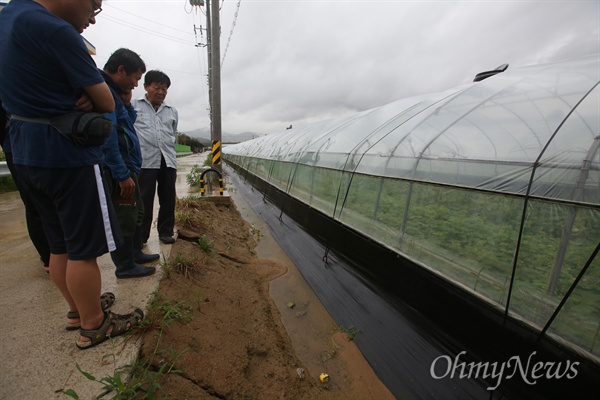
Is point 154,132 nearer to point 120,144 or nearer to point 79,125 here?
point 120,144

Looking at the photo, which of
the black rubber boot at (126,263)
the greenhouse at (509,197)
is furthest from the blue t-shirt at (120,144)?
the greenhouse at (509,197)

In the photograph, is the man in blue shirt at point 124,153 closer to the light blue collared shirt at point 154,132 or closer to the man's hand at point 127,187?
the man's hand at point 127,187

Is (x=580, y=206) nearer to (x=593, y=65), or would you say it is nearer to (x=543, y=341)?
(x=543, y=341)

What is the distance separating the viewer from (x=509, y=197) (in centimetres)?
197

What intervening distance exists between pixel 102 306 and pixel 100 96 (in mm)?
1455

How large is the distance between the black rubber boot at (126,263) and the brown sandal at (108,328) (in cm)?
67

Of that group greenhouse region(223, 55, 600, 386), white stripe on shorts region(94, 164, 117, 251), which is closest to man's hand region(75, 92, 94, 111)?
white stripe on shorts region(94, 164, 117, 251)

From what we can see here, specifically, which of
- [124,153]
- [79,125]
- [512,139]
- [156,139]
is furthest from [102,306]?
[512,139]

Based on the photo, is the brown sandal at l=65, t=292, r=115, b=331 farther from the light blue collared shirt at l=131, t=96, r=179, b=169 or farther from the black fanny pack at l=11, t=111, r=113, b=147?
the light blue collared shirt at l=131, t=96, r=179, b=169

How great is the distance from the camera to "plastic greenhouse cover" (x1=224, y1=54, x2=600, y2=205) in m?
1.74

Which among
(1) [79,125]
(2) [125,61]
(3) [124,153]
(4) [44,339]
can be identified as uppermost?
(2) [125,61]

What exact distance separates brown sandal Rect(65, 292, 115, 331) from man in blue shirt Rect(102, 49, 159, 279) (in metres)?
0.40

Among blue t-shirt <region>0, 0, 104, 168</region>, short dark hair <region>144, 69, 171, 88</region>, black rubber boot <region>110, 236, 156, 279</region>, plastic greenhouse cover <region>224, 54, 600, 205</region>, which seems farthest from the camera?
short dark hair <region>144, 69, 171, 88</region>

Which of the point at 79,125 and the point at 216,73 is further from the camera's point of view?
the point at 216,73
